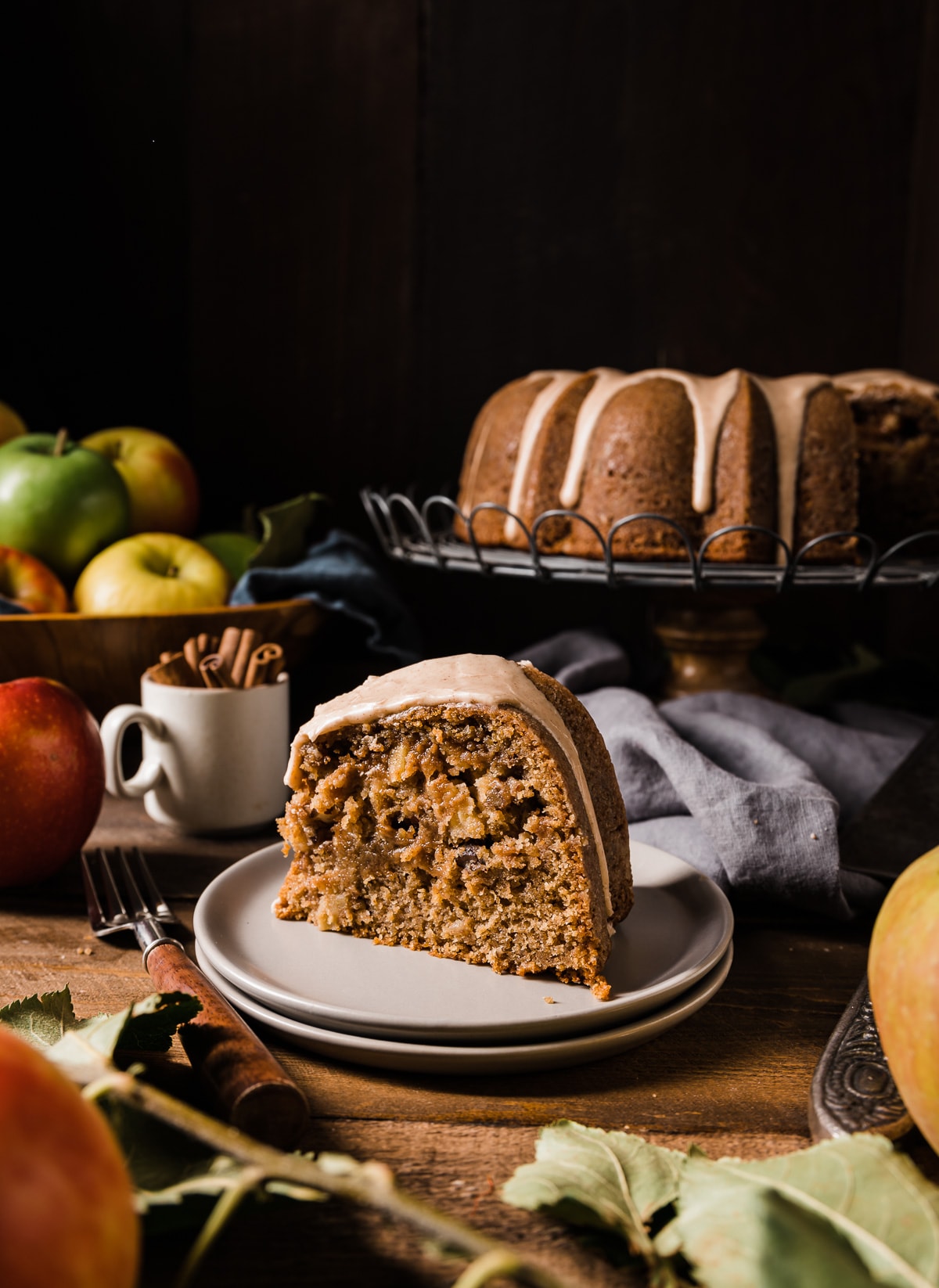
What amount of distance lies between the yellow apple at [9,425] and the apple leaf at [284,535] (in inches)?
16.9

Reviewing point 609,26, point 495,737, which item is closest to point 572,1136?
point 495,737

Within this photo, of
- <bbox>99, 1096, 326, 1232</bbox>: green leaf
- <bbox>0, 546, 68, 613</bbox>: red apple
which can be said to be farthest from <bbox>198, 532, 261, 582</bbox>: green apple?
<bbox>99, 1096, 326, 1232</bbox>: green leaf

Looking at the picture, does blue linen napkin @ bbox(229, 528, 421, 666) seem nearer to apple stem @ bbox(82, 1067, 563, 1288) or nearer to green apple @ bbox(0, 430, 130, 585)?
green apple @ bbox(0, 430, 130, 585)

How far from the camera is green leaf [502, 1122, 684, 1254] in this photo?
0.61 meters

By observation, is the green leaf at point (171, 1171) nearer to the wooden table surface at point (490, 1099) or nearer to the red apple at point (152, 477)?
the wooden table surface at point (490, 1099)

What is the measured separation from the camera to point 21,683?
1.15 metres

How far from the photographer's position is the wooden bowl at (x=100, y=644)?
1396 mm

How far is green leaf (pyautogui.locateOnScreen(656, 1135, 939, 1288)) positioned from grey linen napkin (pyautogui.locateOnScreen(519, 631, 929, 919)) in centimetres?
50

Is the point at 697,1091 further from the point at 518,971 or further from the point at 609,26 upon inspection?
the point at 609,26

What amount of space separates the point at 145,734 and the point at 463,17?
1394 mm

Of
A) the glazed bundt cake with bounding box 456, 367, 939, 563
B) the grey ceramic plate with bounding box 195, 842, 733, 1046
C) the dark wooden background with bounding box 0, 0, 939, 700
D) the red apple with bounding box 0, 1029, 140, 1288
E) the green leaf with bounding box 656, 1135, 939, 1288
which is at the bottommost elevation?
the grey ceramic plate with bounding box 195, 842, 733, 1046

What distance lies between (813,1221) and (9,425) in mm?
1627

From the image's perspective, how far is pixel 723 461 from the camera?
5.06 ft

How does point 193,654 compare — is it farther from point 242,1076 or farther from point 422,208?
point 422,208
